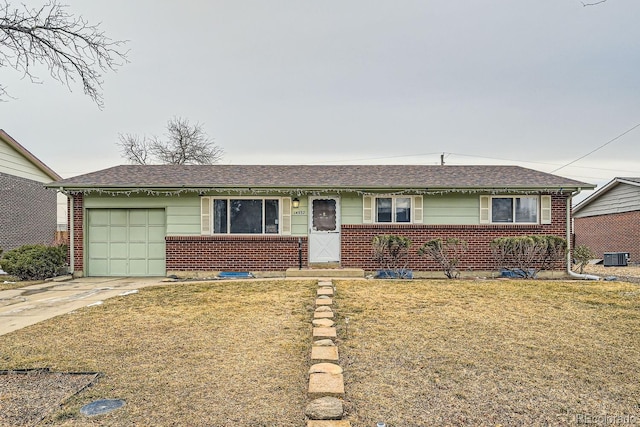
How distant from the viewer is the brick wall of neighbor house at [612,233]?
1811 centimetres

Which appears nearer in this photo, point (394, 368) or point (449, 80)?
point (394, 368)

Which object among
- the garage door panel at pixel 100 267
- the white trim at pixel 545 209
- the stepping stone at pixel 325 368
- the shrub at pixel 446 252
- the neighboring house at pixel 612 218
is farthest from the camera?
the neighboring house at pixel 612 218

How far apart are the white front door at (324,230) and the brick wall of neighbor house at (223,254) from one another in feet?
2.47

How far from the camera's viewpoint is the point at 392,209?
11.7m

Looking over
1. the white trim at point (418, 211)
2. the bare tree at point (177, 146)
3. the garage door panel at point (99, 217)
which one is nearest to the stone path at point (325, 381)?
the white trim at point (418, 211)

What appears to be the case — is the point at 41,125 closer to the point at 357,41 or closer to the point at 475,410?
the point at 357,41

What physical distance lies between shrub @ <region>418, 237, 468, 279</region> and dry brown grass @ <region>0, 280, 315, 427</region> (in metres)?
5.04

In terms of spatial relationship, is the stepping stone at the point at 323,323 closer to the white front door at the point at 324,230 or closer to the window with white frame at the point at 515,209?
the white front door at the point at 324,230

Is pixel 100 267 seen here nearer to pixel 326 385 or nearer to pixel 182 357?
pixel 182 357

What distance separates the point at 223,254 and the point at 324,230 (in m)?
2.91

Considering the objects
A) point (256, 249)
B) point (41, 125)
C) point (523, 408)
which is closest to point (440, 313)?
point (523, 408)

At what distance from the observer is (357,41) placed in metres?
13.0

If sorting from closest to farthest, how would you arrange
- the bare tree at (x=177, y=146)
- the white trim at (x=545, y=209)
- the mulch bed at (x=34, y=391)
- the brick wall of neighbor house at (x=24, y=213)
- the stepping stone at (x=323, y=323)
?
1. the mulch bed at (x=34, y=391)
2. the stepping stone at (x=323, y=323)
3. the white trim at (x=545, y=209)
4. the brick wall of neighbor house at (x=24, y=213)
5. the bare tree at (x=177, y=146)

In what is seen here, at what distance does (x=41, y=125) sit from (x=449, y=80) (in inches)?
600
